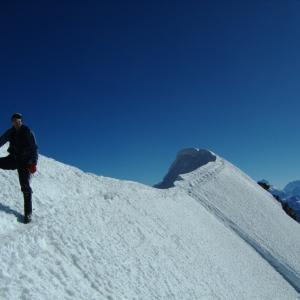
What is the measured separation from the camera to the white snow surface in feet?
19.0

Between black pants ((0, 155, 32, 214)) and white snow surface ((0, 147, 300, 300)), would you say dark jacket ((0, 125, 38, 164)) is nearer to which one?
black pants ((0, 155, 32, 214))

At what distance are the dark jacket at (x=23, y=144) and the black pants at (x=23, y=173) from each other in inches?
7.0

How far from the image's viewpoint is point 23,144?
736 cm

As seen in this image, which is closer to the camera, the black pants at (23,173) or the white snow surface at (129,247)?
the white snow surface at (129,247)

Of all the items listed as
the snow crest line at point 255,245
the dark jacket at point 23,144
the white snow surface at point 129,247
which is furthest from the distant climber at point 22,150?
the snow crest line at point 255,245

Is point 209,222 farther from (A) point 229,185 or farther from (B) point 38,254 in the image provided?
(B) point 38,254

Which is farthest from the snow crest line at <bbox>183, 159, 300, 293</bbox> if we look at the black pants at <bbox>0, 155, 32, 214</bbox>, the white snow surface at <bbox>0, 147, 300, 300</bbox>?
the black pants at <bbox>0, 155, 32, 214</bbox>

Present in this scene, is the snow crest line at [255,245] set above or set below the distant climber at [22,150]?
below

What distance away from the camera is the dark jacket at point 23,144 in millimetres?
7312

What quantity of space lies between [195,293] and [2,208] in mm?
7196

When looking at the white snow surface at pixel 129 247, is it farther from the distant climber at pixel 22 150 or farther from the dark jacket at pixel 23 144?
the dark jacket at pixel 23 144

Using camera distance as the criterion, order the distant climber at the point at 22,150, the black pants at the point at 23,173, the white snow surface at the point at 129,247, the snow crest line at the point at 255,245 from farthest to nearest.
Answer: the snow crest line at the point at 255,245 → the distant climber at the point at 22,150 → the black pants at the point at 23,173 → the white snow surface at the point at 129,247

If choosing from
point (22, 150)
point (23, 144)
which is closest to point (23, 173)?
point (22, 150)

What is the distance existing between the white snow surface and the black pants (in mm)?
497
